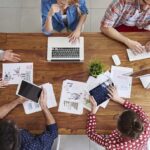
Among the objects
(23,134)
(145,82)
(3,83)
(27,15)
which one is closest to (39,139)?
(23,134)

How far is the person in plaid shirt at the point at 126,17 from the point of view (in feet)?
6.32

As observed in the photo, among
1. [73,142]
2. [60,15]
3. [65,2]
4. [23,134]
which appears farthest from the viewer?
[73,142]

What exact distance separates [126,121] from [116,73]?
0.39 meters

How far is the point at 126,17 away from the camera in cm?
208

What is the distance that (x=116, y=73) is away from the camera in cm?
190

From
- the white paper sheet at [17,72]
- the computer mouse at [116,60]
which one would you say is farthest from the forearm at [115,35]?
the white paper sheet at [17,72]

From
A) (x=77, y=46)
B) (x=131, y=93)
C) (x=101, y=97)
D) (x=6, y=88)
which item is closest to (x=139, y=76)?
(x=131, y=93)

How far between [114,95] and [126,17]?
1.98 feet

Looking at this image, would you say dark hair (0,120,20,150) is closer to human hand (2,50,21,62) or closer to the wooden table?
the wooden table

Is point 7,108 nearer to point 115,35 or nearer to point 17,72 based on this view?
point 17,72

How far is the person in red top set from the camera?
1.61 metres

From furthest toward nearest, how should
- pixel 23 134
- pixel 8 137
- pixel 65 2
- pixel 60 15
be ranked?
pixel 60 15 < pixel 65 2 < pixel 23 134 < pixel 8 137

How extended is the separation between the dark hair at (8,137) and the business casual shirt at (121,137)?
0.46 metres

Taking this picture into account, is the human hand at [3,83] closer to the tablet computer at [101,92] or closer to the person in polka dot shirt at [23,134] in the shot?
the person in polka dot shirt at [23,134]
